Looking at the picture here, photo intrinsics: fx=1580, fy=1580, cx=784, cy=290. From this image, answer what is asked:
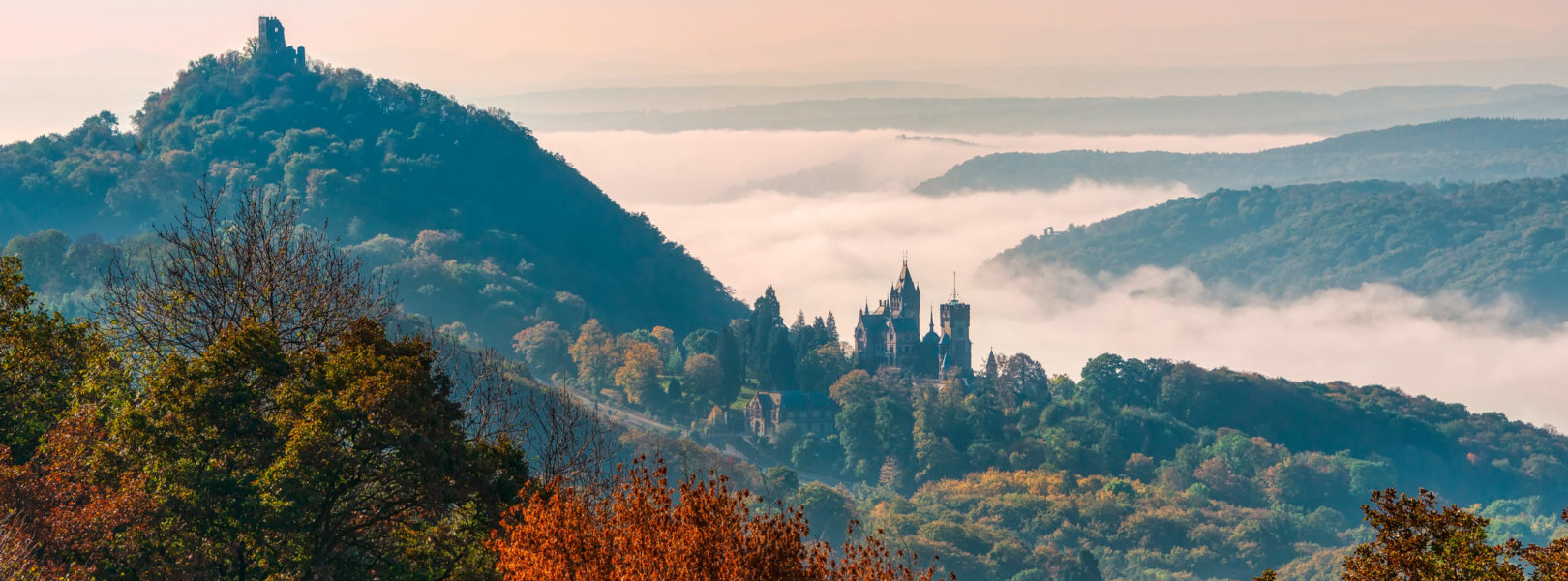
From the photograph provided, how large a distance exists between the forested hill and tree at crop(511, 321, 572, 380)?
7.24 m

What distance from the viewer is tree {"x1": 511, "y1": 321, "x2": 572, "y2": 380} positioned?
141875mm

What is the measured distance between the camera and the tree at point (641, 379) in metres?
132

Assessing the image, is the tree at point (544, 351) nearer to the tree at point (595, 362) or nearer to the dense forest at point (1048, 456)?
the dense forest at point (1048, 456)

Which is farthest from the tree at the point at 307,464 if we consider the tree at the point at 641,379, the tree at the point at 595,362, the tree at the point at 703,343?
the tree at the point at 703,343

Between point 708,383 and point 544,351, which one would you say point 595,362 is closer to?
point 544,351

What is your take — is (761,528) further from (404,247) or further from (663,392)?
(404,247)

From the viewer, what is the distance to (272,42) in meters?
187

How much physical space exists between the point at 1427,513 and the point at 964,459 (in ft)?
386

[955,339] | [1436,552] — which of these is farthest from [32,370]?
[955,339]

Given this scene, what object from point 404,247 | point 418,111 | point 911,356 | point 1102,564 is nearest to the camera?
point 1102,564

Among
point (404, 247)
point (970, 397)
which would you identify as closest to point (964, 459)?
point (970, 397)

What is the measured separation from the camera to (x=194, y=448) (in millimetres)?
23484

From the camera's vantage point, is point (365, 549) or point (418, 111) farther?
point (418, 111)

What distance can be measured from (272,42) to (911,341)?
89229mm
